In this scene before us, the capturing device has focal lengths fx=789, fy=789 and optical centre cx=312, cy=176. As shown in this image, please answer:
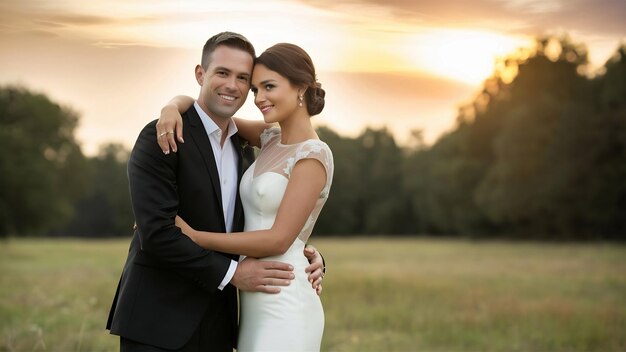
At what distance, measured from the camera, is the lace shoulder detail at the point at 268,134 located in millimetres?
4926

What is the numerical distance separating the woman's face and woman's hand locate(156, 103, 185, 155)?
0.52 metres

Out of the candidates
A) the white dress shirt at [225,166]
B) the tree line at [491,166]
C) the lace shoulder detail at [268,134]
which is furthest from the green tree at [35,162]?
the white dress shirt at [225,166]

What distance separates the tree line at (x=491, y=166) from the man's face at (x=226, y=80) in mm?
32758

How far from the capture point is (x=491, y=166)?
4669 centimetres

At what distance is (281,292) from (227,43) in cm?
144

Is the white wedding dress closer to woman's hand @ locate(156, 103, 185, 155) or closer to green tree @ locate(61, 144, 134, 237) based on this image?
woman's hand @ locate(156, 103, 185, 155)

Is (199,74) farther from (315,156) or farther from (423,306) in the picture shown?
(423,306)

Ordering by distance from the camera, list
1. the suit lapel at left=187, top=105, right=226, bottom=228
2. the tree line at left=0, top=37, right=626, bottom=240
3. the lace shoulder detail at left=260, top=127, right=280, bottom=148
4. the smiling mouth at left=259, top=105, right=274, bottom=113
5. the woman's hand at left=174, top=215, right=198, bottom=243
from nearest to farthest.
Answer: the woman's hand at left=174, top=215, right=198, bottom=243 < the suit lapel at left=187, top=105, right=226, bottom=228 < the smiling mouth at left=259, top=105, right=274, bottom=113 < the lace shoulder detail at left=260, top=127, right=280, bottom=148 < the tree line at left=0, top=37, right=626, bottom=240

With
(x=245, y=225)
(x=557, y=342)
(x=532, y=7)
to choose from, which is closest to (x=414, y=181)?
(x=557, y=342)

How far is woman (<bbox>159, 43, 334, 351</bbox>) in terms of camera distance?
435cm

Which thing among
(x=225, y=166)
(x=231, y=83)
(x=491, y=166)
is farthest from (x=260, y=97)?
(x=491, y=166)

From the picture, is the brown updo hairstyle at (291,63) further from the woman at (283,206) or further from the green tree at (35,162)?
the green tree at (35,162)

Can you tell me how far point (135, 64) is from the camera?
8.24m

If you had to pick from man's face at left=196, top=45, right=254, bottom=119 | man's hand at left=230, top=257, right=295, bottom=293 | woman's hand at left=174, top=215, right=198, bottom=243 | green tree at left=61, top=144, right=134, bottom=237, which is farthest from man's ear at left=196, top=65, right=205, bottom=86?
green tree at left=61, top=144, right=134, bottom=237
